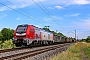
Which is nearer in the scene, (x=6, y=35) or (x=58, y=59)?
(x=58, y=59)

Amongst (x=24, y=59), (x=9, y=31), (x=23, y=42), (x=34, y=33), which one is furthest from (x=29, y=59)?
(x=9, y=31)

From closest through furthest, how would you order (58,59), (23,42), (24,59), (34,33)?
(24,59)
(58,59)
(23,42)
(34,33)

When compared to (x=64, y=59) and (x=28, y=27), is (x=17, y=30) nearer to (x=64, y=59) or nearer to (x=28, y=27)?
(x=28, y=27)

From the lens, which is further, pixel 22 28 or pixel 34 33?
pixel 34 33

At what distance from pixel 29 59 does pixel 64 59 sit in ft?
9.60

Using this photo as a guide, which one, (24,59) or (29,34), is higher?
(29,34)

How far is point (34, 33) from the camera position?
31.3 meters

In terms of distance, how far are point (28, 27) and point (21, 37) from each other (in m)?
2.08

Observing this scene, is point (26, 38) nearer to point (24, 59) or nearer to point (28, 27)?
point (28, 27)

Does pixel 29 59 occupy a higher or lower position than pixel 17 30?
lower

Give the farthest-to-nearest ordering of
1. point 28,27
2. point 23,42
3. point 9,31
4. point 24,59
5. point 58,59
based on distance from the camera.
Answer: point 9,31 < point 28,27 < point 23,42 < point 58,59 < point 24,59

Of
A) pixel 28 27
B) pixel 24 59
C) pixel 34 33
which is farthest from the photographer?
pixel 34 33

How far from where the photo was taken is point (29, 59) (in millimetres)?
15109

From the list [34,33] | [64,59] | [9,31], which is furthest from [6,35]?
[64,59]
